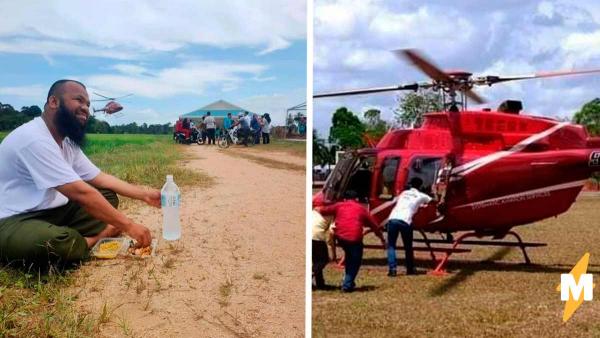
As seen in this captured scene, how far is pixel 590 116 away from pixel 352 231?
3.46 ft

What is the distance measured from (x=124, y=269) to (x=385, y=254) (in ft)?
3.50

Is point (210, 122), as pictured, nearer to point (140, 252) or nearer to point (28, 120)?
point (140, 252)

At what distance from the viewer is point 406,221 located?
9.86ft

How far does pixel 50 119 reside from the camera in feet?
9.10

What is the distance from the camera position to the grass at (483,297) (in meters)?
2.76

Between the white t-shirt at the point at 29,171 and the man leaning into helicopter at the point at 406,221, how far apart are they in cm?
136

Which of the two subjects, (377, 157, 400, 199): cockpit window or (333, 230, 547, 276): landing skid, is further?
(377, 157, 400, 199): cockpit window

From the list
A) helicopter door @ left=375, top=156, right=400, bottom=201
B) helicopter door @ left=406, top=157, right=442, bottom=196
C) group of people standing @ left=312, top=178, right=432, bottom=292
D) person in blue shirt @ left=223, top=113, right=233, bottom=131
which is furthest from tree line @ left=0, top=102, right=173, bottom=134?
helicopter door @ left=406, top=157, right=442, bottom=196

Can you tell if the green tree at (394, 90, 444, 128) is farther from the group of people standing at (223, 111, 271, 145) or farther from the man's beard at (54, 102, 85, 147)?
the man's beard at (54, 102, 85, 147)

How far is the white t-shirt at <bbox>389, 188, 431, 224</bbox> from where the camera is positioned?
3012 millimetres

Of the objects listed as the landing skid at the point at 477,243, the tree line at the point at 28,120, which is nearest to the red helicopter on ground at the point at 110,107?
the tree line at the point at 28,120

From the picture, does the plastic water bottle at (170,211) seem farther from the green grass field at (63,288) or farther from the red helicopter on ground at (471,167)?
the red helicopter on ground at (471,167)

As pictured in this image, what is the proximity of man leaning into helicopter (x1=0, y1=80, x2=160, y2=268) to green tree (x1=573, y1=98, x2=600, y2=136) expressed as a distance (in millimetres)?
1925

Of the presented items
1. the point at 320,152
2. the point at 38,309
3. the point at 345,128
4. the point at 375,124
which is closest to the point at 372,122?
the point at 375,124
